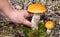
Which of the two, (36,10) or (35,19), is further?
(35,19)

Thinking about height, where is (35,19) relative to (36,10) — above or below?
below

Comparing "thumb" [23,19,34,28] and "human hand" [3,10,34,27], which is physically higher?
"human hand" [3,10,34,27]

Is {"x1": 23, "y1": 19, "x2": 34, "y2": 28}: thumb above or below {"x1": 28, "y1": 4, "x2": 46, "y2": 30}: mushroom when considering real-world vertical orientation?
below

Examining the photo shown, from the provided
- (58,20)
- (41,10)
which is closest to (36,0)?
(58,20)

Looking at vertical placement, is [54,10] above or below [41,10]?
below

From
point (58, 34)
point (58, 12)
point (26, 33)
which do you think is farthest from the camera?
point (58, 12)

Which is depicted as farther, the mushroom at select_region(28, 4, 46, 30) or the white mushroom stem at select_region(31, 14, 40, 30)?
the white mushroom stem at select_region(31, 14, 40, 30)

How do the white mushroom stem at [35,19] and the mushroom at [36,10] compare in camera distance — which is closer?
the mushroom at [36,10]

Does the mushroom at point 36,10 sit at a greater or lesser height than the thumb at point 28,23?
greater

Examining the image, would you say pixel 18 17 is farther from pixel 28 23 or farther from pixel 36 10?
pixel 36 10

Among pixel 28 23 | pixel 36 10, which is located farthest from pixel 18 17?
pixel 36 10

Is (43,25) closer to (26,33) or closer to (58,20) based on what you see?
(26,33)
